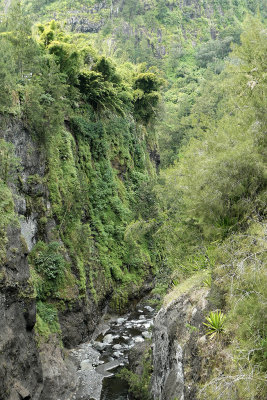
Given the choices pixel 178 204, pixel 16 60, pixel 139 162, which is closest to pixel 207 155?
pixel 178 204

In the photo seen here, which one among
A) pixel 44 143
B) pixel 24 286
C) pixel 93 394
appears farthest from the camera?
pixel 44 143

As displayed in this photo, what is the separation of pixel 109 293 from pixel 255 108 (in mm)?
11248

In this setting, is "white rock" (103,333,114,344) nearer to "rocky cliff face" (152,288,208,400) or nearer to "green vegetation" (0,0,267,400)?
"green vegetation" (0,0,267,400)

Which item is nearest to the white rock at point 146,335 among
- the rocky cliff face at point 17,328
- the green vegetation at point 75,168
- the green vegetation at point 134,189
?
the green vegetation at point 134,189

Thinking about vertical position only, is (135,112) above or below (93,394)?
above

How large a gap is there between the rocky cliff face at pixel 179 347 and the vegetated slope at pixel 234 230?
25 cm

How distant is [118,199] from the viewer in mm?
19641

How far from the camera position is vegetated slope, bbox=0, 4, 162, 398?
33.9 feet

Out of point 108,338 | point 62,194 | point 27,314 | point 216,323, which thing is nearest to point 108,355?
point 108,338

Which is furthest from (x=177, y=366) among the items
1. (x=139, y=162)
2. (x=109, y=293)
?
(x=139, y=162)

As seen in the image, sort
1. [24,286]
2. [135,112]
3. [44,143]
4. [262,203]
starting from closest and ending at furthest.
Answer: [262,203] → [24,286] → [44,143] → [135,112]

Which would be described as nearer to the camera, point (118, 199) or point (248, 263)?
point (248, 263)

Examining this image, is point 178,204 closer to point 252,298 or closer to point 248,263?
point 248,263

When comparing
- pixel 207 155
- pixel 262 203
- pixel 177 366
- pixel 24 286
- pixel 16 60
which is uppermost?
pixel 16 60
